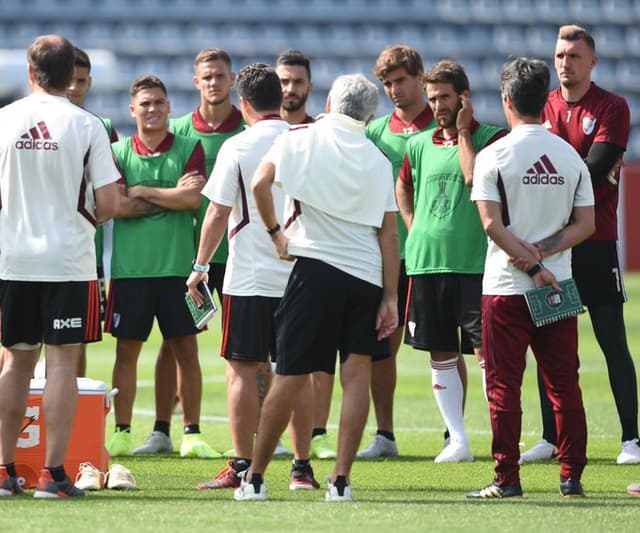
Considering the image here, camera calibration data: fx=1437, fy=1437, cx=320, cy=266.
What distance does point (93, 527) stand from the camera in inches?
215

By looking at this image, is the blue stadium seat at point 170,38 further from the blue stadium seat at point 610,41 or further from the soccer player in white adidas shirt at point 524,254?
the soccer player in white adidas shirt at point 524,254

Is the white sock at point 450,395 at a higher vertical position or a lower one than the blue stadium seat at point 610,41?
lower

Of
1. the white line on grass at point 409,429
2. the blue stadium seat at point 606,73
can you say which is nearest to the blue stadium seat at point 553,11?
the blue stadium seat at point 606,73

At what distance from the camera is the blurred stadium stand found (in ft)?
127

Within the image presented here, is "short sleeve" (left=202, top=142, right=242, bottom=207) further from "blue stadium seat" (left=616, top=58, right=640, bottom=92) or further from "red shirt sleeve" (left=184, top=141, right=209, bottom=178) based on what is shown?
"blue stadium seat" (left=616, top=58, right=640, bottom=92)

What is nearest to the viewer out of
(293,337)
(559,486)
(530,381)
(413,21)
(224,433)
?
(293,337)

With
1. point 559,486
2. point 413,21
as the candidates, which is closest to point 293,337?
point 559,486

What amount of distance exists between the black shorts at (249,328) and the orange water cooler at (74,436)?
2.20 ft

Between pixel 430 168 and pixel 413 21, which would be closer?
pixel 430 168

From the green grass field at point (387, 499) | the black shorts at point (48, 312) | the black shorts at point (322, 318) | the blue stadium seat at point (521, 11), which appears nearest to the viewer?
the green grass field at point (387, 499)

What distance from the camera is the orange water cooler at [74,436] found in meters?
6.90

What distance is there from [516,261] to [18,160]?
2.27m

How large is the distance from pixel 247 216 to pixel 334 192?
0.87m

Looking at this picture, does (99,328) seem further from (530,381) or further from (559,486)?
(530,381)
